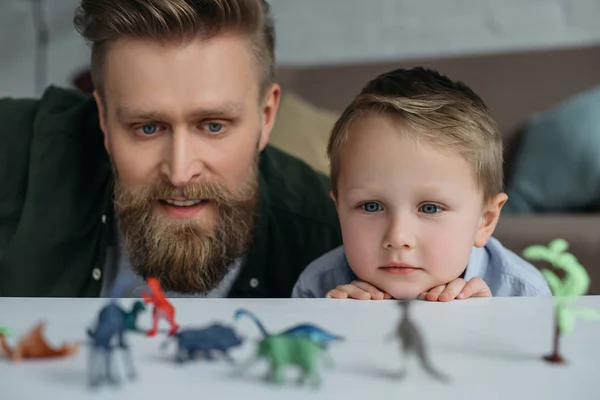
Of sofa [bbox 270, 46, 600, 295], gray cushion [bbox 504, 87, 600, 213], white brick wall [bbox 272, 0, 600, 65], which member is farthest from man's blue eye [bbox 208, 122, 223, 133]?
white brick wall [bbox 272, 0, 600, 65]

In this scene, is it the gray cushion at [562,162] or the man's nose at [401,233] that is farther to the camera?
the gray cushion at [562,162]

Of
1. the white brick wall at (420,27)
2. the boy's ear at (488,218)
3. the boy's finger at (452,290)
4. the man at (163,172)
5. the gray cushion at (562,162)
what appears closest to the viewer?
the boy's finger at (452,290)

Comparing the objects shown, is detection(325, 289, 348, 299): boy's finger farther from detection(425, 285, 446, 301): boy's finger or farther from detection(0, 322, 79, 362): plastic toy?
detection(0, 322, 79, 362): plastic toy

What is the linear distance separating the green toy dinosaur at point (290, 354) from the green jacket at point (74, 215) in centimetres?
66

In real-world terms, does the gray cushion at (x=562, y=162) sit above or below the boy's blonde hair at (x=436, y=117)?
above

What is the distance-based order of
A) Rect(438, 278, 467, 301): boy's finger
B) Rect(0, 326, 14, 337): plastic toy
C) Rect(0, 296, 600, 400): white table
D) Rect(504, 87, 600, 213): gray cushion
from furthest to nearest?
Rect(504, 87, 600, 213): gray cushion < Rect(438, 278, 467, 301): boy's finger < Rect(0, 326, 14, 337): plastic toy < Rect(0, 296, 600, 400): white table

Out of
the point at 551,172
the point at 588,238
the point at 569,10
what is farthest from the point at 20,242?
the point at 569,10

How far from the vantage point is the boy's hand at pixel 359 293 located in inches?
31.3

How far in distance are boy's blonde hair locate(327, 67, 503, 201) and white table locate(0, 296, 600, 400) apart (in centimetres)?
20

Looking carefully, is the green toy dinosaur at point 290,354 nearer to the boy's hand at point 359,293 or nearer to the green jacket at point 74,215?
the boy's hand at point 359,293

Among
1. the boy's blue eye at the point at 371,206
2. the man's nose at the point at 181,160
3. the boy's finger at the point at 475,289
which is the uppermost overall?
the man's nose at the point at 181,160

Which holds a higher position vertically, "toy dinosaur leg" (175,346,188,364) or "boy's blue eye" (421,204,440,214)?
"boy's blue eye" (421,204,440,214)

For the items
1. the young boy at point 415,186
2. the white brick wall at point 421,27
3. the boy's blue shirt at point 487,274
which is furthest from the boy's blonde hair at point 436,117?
the white brick wall at point 421,27

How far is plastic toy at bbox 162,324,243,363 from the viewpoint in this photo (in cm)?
49
